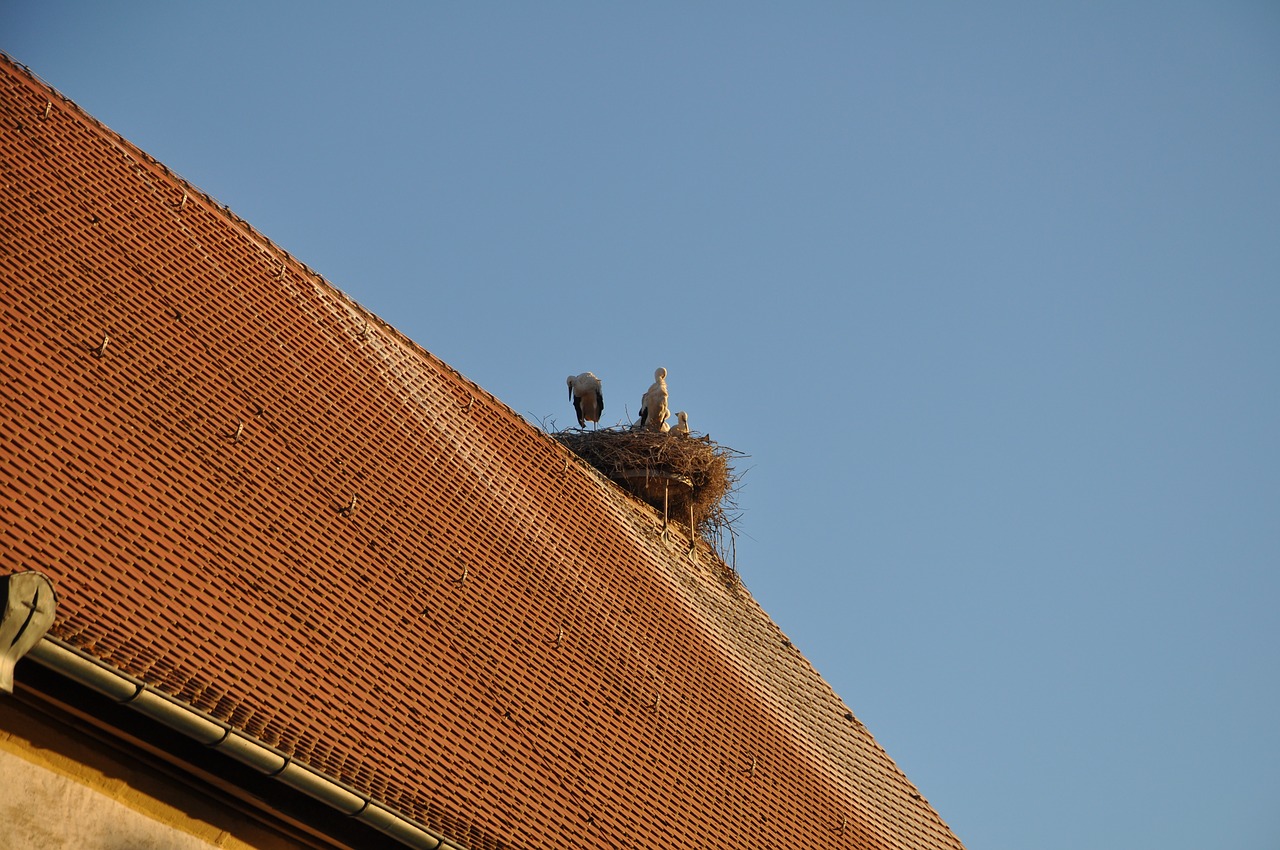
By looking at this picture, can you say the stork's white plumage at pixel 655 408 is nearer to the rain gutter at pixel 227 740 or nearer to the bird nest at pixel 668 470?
the bird nest at pixel 668 470

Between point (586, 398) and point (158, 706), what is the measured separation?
11.1 meters

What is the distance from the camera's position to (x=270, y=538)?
888 cm

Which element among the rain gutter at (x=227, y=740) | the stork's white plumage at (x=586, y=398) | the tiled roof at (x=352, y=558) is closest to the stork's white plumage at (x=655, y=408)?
the stork's white plumage at (x=586, y=398)

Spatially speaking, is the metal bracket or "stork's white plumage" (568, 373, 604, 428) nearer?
the metal bracket

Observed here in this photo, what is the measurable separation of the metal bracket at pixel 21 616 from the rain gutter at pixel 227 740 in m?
0.15

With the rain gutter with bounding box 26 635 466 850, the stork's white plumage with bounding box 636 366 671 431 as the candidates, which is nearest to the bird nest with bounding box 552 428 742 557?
the stork's white plumage with bounding box 636 366 671 431

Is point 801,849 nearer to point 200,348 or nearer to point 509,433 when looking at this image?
point 509,433

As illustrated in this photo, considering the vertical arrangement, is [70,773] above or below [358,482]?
below

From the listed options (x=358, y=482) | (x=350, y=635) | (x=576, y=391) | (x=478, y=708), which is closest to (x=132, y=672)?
(x=350, y=635)

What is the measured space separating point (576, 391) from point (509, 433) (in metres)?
5.00

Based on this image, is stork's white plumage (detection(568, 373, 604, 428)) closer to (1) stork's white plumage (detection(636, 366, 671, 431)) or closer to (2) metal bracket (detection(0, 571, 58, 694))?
(1) stork's white plumage (detection(636, 366, 671, 431))

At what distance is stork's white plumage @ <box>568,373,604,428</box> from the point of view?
17609 mm

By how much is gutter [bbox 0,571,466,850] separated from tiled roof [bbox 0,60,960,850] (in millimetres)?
138

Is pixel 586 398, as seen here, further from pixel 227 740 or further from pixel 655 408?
pixel 227 740
